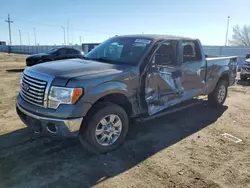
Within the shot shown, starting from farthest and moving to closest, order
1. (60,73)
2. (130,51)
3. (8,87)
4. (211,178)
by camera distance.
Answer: (8,87), (130,51), (60,73), (211,178)

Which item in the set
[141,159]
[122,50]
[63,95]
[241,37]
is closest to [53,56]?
[122,50]

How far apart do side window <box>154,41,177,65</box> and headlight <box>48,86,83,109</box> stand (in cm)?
181

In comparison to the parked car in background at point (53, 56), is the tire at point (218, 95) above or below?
→ below

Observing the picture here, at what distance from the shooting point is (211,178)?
3.45 metres

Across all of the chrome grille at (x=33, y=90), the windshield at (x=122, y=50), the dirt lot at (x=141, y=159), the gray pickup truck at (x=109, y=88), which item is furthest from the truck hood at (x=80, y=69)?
the dirt lot at (x=141, y=159)

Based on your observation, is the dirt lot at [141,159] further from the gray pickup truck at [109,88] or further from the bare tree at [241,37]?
the bare tree at [241,37]

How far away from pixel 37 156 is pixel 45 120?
2.41ft

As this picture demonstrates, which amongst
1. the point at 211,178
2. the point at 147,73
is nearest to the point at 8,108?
the point at 147,73

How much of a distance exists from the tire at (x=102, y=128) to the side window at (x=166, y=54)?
51.4 inches

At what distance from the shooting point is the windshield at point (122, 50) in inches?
180

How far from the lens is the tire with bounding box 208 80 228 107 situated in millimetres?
6875

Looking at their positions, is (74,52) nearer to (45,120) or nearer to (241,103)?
(241,103)

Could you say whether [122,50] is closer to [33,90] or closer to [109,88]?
[109,88]

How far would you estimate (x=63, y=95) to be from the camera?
3.50 m
